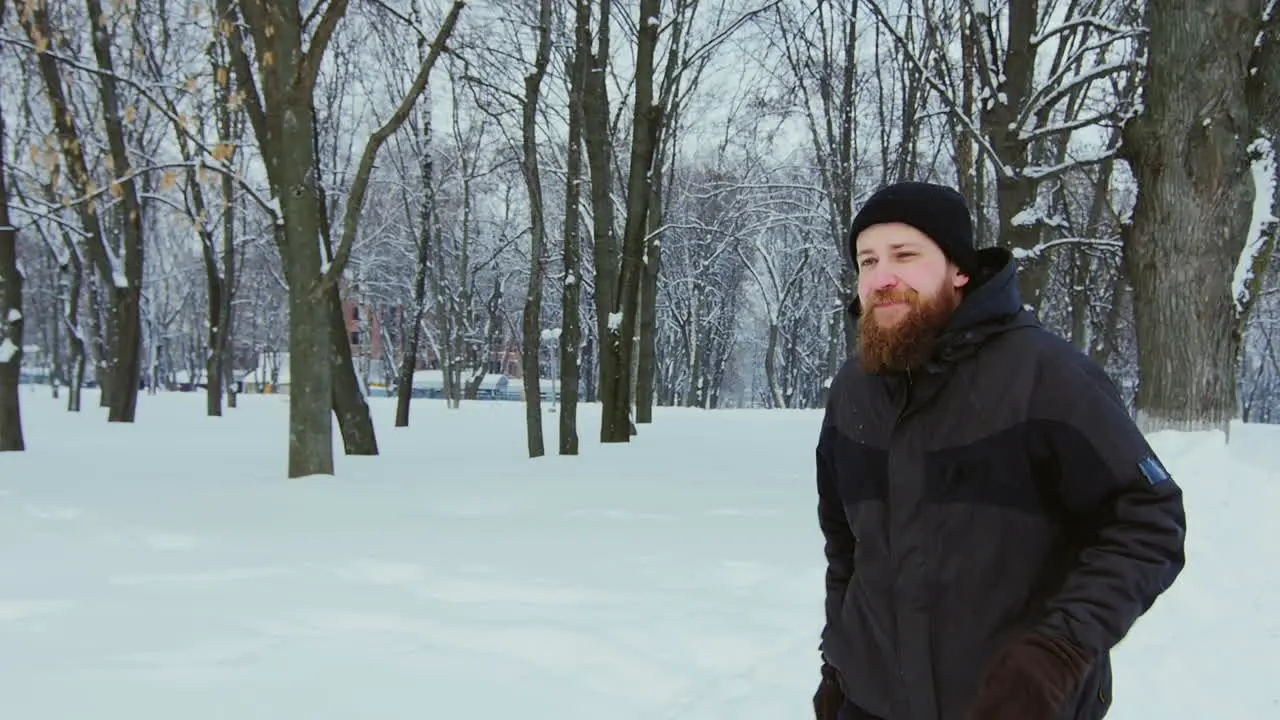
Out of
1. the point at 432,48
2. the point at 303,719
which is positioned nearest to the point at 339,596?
the point at 303,719

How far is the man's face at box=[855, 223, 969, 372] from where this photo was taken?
195 centimetres

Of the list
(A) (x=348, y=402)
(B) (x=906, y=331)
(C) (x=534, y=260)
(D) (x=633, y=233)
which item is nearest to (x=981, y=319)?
(B) (x=906, y=331)

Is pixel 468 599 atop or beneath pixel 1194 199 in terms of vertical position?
beneath

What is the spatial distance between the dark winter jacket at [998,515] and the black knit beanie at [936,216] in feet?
0.17

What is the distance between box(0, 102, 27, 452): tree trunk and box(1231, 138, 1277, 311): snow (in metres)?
13.2

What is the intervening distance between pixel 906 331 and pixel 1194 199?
7271 millimetres

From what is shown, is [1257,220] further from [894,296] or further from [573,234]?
[573,234]

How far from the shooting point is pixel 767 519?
7.61 m

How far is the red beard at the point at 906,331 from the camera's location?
194 cm

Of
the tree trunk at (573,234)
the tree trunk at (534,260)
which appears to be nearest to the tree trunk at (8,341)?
the tree trunk at (534,260)

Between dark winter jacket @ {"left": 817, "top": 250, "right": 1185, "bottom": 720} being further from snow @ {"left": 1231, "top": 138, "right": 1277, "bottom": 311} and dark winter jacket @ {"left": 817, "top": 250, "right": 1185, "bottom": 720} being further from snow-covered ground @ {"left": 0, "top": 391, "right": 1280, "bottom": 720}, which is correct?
snow @ {"left": 1231, "top": 138, "right": 1277, "bottom": 311}

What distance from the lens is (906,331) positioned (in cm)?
195

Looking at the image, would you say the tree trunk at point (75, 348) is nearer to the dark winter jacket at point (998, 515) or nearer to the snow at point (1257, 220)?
the snow at point (1257, 220)

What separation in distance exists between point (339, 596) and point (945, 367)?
366 cm
